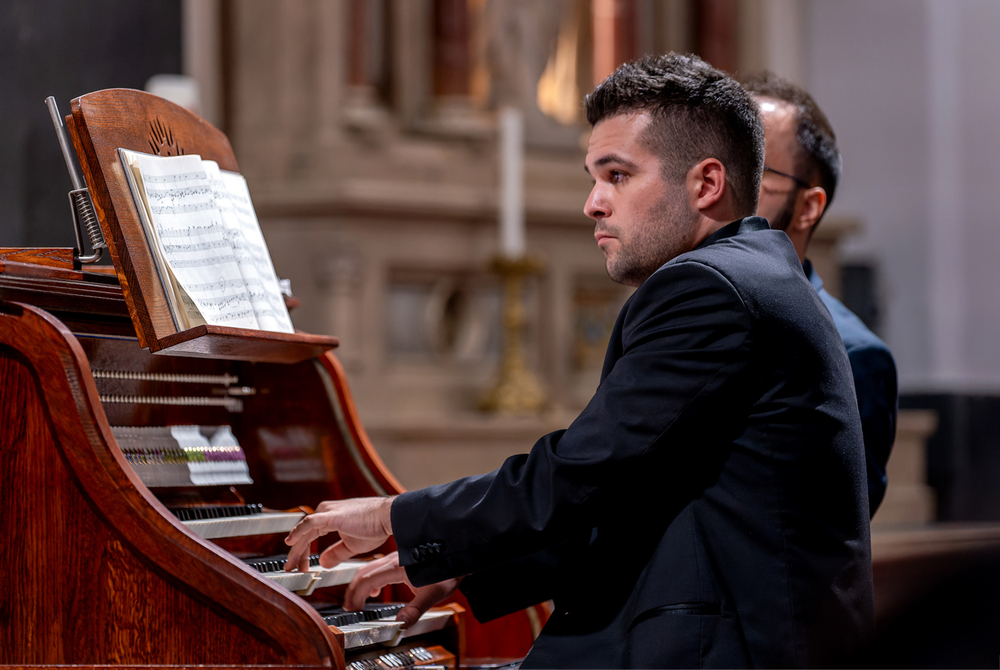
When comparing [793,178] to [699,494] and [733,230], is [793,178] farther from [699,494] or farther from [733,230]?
[699,494]

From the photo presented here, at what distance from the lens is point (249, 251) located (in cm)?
206

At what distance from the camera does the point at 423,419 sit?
4625mm

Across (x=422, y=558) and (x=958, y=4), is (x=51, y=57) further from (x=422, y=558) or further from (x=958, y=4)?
(x=958, y=4)

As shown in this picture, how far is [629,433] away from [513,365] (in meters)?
3.26

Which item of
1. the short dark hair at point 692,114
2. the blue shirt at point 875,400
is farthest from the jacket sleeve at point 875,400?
the short dark hair at point 692,114

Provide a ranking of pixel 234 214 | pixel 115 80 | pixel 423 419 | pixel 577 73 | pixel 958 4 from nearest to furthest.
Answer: pixel 234 214 → pixel 115 80 → pixel 423 419 → pixel 577 73 → pixel 958 4

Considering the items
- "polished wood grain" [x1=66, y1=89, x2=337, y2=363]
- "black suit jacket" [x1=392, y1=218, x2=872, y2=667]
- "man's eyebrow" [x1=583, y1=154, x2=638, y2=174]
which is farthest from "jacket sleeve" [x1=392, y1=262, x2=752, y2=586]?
"polished wood grain" [x1=66, y1=89, x2=337, y2=363]

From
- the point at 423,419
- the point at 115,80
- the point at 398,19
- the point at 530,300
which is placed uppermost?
the point at 398,19

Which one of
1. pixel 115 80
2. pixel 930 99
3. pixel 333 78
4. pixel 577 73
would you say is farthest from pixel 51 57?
pixel 930 99

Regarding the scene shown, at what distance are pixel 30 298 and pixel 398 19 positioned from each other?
11.9 feet

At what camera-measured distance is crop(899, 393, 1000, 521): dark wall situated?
6.16m

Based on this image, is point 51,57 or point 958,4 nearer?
point 51,57

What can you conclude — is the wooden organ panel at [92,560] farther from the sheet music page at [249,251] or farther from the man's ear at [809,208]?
the man's ear at [809,208]

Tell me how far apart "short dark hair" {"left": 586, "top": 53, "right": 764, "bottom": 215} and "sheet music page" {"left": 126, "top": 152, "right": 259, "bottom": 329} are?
720mm
